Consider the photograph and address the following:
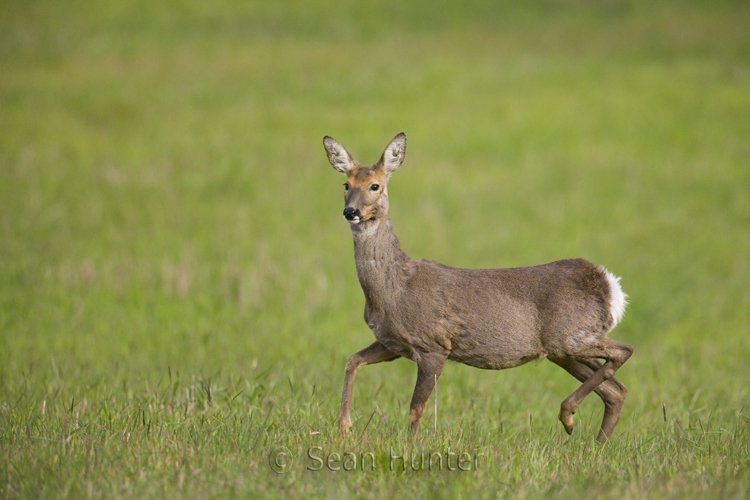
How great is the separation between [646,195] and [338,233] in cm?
642

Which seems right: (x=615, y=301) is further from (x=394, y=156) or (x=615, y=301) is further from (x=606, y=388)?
(x=394, y=156)

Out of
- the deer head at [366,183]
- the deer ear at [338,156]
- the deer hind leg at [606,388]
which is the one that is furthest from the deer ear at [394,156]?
the deer hind leg at [606,388]

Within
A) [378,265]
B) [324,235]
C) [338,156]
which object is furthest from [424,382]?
[324,235]

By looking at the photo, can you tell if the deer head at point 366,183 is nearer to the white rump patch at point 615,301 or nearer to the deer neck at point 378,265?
the deer neck at point 378,265

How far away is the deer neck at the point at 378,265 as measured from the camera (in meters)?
4.91

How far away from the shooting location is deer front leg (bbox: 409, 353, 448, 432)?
15.6 feet

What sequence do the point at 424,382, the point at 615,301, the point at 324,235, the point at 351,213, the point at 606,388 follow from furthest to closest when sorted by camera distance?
the point at 324,235
the point at 606,388
the point at 615,301
the point at 424,382
the point at 351,213

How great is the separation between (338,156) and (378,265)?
81 cm

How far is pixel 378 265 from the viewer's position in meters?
4.96

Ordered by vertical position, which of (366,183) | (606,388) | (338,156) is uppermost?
(338,156)

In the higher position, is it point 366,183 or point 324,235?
point 366,183

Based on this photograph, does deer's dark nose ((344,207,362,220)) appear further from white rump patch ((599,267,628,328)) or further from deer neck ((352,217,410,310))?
white rump patch ((599,267,628,328))

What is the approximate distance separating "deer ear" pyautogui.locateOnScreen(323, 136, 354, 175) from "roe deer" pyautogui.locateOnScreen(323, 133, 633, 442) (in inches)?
2.8

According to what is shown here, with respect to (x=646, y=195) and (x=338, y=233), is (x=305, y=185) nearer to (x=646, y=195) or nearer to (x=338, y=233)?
(x=338, y=233)
